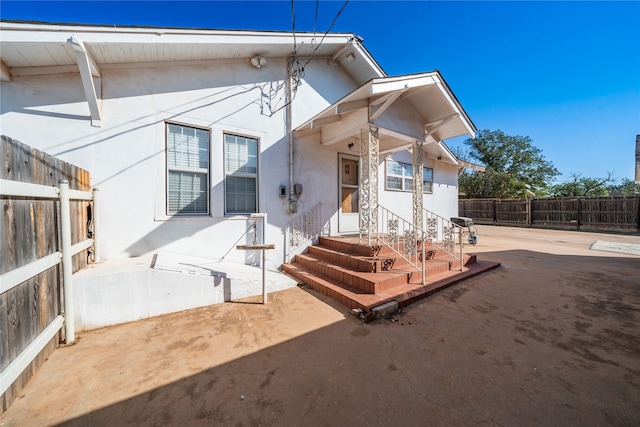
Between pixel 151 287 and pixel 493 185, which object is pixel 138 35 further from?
pixel 493 185

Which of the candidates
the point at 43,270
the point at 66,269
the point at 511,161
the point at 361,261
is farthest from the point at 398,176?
the point at 511,161

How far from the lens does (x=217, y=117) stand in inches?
194

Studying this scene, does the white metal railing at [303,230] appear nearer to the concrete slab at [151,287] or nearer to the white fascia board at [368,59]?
the concrete slab at [151,287]

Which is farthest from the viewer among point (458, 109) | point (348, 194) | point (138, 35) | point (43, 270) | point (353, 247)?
point (348, 194)

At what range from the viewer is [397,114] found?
17.6 feet

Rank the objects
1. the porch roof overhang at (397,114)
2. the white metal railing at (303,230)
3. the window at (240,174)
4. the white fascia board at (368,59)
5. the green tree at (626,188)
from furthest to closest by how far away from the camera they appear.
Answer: the green tree at (626,188) < the white fascia board at (368,59) < the white metal railing at (303,230) < the window at (240,174) < the porch roof overhang at (397,114)

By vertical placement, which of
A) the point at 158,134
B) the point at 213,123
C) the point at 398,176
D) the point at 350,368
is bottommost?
the point at 350,368

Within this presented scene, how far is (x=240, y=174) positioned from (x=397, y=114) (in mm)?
3749

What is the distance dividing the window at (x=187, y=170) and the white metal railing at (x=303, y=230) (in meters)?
1.93

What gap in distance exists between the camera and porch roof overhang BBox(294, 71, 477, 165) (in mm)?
4523

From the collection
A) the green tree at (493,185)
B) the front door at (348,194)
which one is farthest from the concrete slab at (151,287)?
the green tree at (493,185)

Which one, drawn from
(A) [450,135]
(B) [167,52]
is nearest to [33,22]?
(B) [167,52]

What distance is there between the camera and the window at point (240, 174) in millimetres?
5129

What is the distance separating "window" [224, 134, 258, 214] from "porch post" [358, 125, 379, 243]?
239 cm
